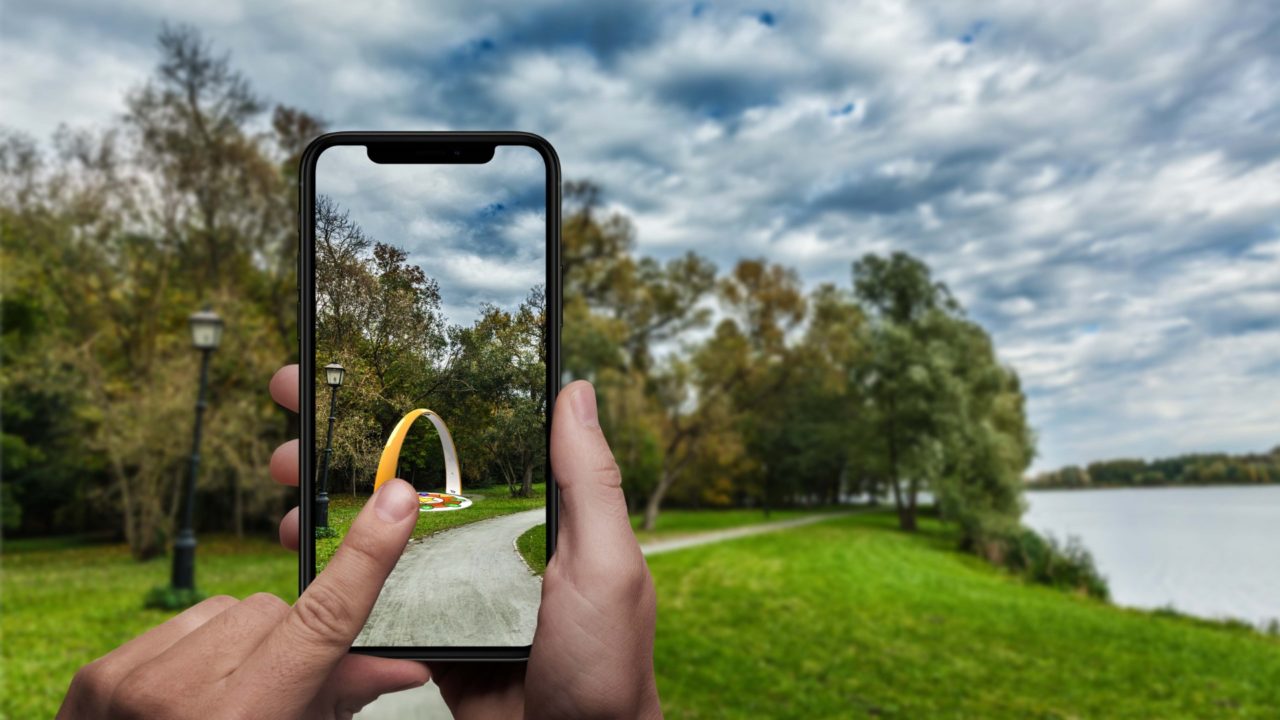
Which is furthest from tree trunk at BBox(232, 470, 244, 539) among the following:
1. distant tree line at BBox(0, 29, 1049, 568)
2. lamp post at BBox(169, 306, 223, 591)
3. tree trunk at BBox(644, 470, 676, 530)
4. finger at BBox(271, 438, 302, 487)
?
finger at BBox(271, 438, 302, 487)

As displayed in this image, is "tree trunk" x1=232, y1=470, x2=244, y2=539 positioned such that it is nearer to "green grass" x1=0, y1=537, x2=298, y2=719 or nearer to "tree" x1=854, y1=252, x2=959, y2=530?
"green grass" x1=0, y1=537, x2=298, y2=719

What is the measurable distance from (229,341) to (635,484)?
16.2m

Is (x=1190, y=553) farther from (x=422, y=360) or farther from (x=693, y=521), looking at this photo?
(x=422, y=360)

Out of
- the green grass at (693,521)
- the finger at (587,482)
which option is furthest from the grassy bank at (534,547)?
the green grass at (693,521)

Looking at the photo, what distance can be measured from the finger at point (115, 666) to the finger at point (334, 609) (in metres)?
0.17

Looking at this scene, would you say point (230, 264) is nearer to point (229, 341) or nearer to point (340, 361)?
point (229, 341)

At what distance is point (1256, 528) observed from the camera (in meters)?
30.8

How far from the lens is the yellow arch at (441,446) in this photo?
5.55 feet

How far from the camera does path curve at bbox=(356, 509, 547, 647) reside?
5.36ft

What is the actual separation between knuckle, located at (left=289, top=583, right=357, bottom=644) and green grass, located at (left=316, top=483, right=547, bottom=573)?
0.30 m

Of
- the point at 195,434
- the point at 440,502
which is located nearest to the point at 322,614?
the point at 440,502

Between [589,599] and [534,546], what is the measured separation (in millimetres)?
329

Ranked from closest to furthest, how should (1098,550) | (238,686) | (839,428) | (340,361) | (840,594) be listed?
1. (238,686)
2. (340,361)
3. (840,594)
4. (1098,550)
5. (839,428)

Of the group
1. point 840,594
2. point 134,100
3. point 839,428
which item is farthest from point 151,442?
point 839,428
